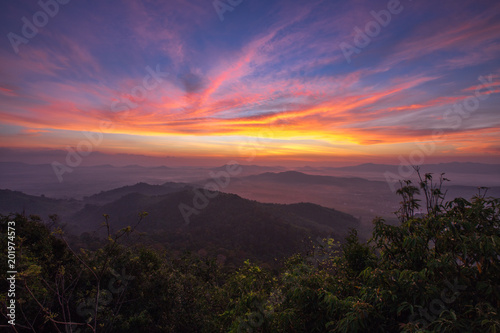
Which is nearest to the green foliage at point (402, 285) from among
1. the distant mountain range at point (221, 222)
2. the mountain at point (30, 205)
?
the distant mountain range at point (221, 222)

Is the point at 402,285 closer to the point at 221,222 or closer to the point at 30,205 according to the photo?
the point at 221,222

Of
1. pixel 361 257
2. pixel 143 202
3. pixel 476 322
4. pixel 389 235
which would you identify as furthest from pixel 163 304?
pixel 143 202

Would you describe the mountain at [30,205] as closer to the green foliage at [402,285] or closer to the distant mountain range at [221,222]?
the distant mountain range at [221,222]

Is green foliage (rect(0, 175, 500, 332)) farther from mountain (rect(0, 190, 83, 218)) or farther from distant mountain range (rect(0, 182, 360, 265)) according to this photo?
mountain (rect(0, 190, 83, 218))

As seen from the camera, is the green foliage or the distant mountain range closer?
the green foliage

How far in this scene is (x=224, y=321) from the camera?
6.15 m

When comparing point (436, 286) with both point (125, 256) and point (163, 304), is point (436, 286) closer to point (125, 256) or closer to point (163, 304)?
point (163, 304)

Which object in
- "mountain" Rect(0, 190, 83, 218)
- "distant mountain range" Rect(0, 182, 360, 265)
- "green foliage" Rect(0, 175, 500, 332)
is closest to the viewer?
"green foliage" Rect(0, 175, 500, 332)

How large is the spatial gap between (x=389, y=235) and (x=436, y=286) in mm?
1306

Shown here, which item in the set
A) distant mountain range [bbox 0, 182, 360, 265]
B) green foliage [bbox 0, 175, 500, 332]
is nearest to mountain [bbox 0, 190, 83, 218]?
distant mountain range [bbox 0, 182, 360, 265]

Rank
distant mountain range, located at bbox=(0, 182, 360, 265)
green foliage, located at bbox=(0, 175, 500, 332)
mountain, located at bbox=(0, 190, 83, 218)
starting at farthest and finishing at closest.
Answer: mountain, located at bbox=(0, 190, 83, 218)
distant mountain range, located at bbox=(0, 182, 360, 265)
green foliage, located at bbox=(0, 175, 500, 332)

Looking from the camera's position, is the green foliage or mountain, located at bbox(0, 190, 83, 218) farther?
mountain, located at bbox(0, 190, 83, 218)

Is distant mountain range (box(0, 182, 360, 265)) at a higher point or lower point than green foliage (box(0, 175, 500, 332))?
lower

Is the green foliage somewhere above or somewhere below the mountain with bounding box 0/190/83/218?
above
